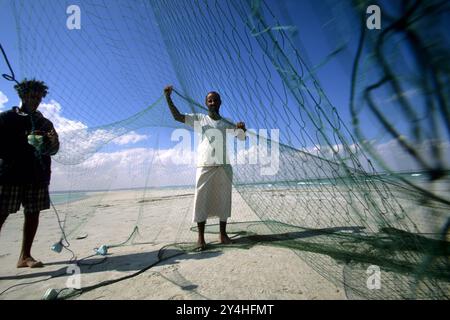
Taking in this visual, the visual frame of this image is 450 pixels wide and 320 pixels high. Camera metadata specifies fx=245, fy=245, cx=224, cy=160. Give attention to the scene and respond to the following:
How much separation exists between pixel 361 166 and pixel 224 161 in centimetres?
170

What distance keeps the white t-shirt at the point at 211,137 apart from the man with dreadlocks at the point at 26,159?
1.67 metres

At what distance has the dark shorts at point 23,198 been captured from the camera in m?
2.60

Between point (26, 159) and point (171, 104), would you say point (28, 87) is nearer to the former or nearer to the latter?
point (26, 159)

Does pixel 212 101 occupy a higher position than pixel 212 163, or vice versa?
pixel 212 101

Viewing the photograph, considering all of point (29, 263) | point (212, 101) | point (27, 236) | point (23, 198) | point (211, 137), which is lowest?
point (29, 263)

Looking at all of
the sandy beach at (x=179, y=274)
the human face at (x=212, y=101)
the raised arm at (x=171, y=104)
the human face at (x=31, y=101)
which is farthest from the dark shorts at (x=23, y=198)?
the human face at (x=212, y=101)

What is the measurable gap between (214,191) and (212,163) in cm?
38

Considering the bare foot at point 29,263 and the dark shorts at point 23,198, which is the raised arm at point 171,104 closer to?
the dark shorts at point 23,198

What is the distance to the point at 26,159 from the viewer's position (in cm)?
273

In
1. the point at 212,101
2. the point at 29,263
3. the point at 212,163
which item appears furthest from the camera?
the point at 212,101

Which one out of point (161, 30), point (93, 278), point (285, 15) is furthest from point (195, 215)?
point (161, 30)

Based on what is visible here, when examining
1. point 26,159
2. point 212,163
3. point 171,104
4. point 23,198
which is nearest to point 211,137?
point 212,163

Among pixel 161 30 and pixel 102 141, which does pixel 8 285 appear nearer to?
pixel 102 141

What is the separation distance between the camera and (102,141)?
12.1 feet
